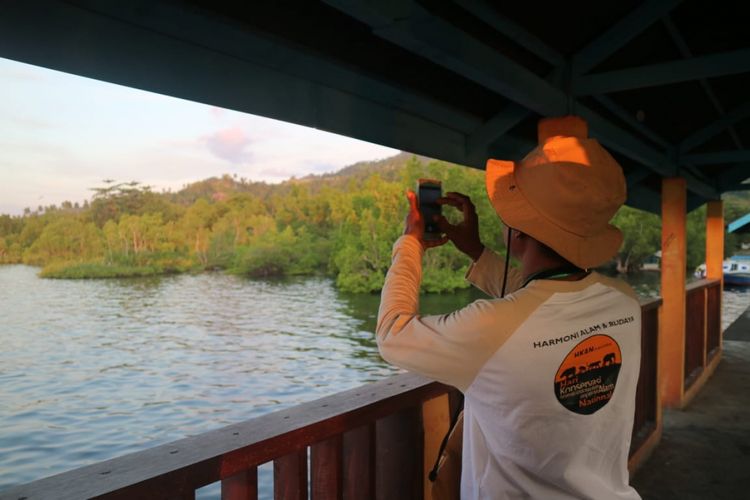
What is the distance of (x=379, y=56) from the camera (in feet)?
8.03

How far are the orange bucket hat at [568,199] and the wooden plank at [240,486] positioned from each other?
2.26ft

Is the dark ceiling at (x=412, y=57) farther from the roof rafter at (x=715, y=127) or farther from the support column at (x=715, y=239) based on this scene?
the support column at (x=715, y=239)

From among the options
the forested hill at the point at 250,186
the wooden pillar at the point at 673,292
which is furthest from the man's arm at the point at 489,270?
the forested hill at the point at 250,186

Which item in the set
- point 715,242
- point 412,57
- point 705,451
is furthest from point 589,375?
point 715,242

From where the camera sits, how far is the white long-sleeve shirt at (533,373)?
38.3 inches

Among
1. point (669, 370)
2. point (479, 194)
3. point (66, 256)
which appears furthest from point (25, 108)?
point (669, 370)

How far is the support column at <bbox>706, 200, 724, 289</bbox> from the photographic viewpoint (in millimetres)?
7228

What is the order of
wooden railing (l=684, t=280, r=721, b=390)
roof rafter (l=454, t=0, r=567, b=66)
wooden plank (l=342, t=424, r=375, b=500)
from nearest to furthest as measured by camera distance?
wooden plank (l=342, t=424, r=375, b=500) < roof rafter (l=454, t=0, r=567, b=66) < wooden railing (l=684, t=280, r=721, b=390)

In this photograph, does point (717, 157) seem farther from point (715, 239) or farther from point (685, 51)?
point (715, 239)

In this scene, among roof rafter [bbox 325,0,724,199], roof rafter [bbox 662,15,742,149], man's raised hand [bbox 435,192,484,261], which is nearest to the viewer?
man's raised hand [bbox 435,192,484,261]

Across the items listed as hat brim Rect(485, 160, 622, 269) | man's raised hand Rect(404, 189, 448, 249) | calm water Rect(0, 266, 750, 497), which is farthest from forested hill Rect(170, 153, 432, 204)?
hat brim Rect(485, 160, 622, 269)

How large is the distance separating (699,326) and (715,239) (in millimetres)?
1914

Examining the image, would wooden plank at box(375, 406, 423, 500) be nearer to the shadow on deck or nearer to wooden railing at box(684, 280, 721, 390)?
the shadow on deck

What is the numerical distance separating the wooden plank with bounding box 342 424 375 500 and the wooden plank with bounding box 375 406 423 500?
61mm
